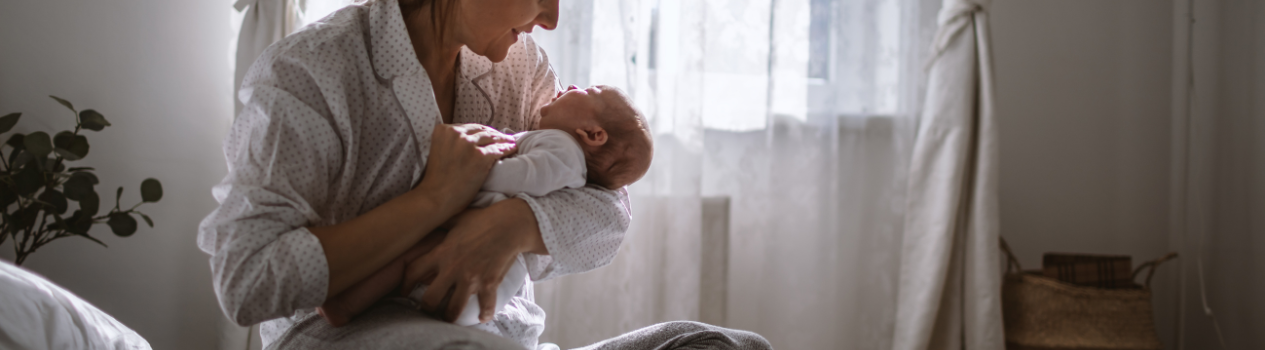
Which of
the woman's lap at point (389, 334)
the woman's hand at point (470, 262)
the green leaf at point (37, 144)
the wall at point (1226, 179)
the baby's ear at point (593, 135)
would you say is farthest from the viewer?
the wall at point (1226, 179)

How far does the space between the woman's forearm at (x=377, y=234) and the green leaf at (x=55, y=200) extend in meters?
1.24

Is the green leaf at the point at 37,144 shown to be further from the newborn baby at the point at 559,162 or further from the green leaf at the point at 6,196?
the newborn baby at the point at 559,162

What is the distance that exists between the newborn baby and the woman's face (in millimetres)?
134

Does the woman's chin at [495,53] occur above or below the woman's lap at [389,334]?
above

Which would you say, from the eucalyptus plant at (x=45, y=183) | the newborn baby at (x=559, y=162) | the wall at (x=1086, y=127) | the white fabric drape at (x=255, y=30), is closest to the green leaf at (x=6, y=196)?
the eucalyptus plant at (x=45, y=183)

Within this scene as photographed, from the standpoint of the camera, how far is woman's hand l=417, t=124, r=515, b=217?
2.92 feet

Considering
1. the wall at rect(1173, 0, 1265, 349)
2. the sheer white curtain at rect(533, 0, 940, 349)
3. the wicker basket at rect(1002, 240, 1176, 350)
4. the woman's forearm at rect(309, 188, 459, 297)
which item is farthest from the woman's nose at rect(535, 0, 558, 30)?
the wall at rect(1173, 0, 1265, 349)

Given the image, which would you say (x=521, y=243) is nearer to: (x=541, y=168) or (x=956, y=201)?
(x=541, y=168)

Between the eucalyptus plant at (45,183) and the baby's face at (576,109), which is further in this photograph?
the eucalyptus plant at (45,183)

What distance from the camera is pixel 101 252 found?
1.95 metres

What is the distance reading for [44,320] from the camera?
3.24ft

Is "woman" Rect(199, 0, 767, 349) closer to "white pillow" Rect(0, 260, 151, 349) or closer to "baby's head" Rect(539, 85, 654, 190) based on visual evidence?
"baby's head" Rect(539, 85, 654, 190)

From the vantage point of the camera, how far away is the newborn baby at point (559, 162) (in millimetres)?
852

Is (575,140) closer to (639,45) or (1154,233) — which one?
(639,45)
